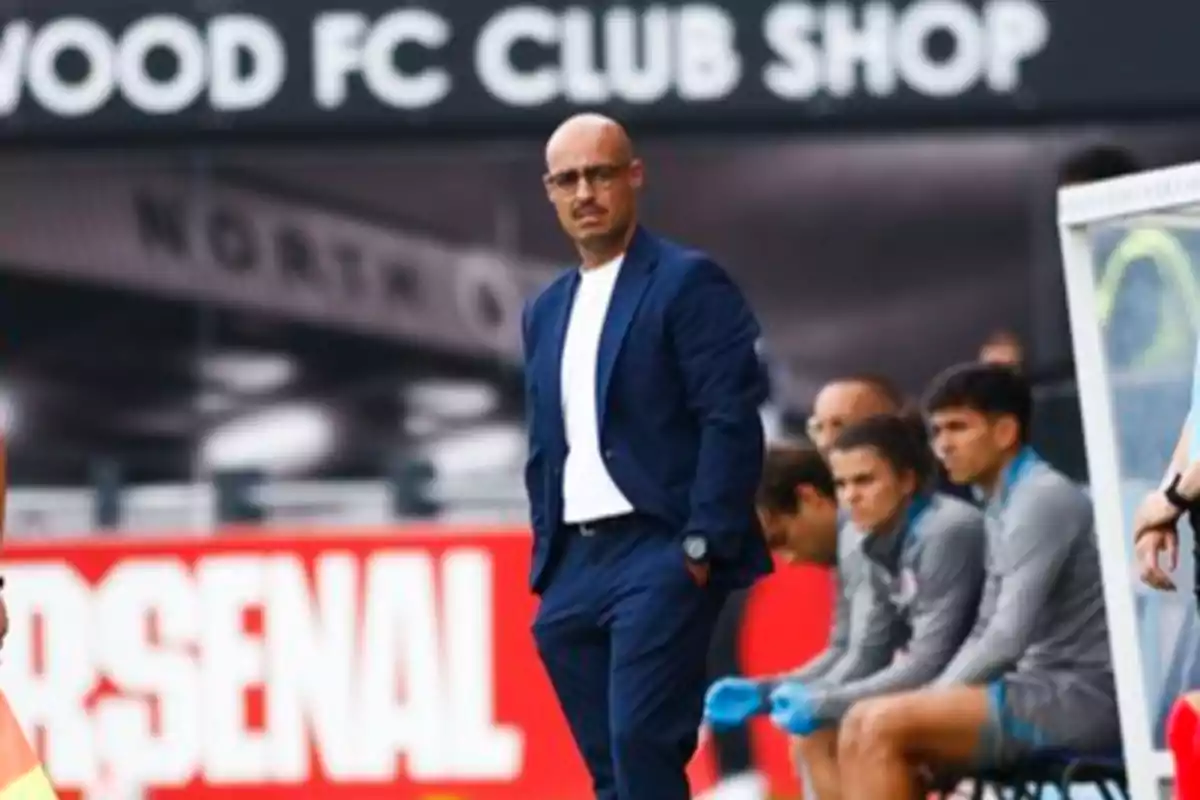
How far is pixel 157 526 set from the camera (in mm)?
15281

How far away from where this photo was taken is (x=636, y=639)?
8242mm

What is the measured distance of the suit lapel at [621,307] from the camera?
27.5 ft

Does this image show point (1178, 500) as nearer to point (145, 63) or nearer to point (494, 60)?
point (494, 60)

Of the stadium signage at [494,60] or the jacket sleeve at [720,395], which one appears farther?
the stadium signage at [494,60]

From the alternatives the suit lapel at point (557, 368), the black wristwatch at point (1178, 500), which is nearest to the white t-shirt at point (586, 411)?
the suit lapel at point (557, 368)

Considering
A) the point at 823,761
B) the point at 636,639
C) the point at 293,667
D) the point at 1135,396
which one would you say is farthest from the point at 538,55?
the point at 636,639

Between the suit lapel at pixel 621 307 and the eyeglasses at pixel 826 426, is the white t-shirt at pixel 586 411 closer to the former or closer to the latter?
the suit lapel at pixel 621 307

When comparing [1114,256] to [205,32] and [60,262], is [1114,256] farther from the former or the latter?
[60,262]

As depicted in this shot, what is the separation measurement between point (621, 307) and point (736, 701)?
1569mm

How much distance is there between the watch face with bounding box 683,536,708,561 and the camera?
8.16 metres

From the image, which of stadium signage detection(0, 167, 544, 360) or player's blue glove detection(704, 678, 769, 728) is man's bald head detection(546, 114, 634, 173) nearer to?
player's blue glove detection(704, 678, 769, 728)

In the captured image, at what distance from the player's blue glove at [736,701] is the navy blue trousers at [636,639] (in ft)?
3.89

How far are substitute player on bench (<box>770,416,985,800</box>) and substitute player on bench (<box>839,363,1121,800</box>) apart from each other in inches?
8.7

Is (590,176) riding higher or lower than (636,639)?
higher
